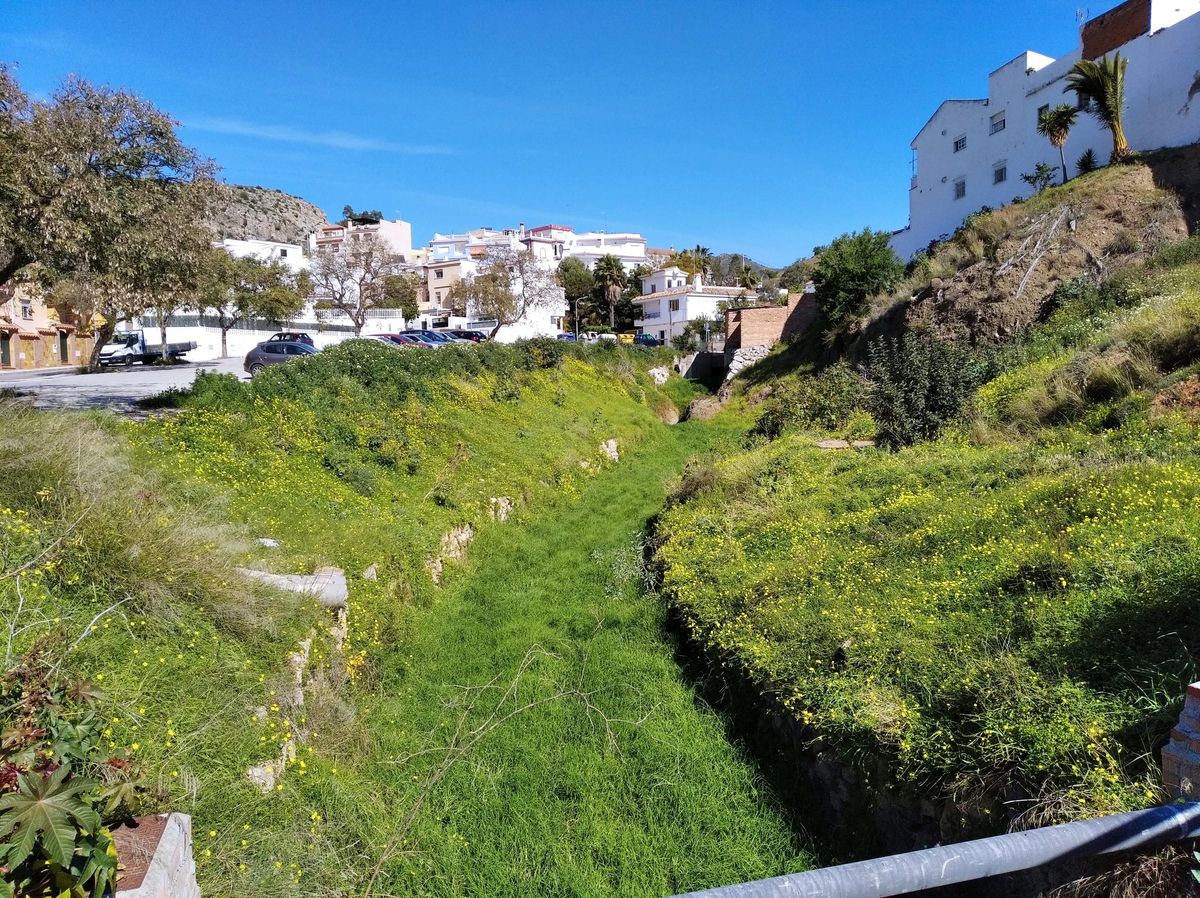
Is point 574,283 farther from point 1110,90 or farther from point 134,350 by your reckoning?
point 1110,90

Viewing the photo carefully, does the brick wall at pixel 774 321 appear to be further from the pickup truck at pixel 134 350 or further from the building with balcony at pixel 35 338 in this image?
the building with balcony at pixel 35 338

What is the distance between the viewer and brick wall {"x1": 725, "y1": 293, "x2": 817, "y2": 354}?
114 ft

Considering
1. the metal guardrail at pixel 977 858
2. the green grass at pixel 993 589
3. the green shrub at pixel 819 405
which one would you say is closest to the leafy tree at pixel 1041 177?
the green shrub at pixel 819 405

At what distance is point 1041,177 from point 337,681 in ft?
99.5

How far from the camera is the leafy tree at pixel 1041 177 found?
2633 cm

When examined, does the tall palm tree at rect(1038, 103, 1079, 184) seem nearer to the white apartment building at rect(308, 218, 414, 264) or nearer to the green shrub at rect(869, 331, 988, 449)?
the green shrub at rect(869, 331, 988, 449)

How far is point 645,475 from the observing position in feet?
59.9

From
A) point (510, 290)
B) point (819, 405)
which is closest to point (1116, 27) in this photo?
point (819, 405)

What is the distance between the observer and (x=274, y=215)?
11312 cm

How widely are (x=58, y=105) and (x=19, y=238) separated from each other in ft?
8.19

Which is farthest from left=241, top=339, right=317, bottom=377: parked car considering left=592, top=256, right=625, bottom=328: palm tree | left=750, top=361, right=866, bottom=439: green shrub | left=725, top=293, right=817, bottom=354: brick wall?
left=592, top=256, right=625, bottom=328: palm tree

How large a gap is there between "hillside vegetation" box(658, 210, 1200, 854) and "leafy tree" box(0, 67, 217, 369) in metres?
9.47

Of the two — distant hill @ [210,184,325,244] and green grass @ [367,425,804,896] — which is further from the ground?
distant hill @ [210,184,325,244]

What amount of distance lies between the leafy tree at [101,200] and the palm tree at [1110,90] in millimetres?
26016
